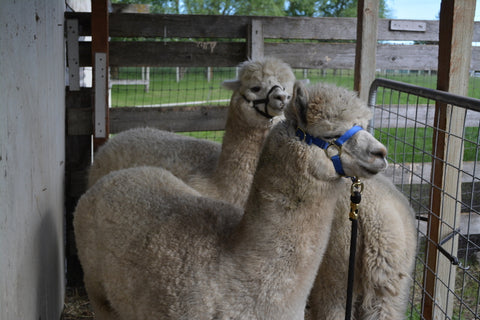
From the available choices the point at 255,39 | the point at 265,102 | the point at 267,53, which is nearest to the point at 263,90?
the point at 265,102

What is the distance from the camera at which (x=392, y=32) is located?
20.1 ft

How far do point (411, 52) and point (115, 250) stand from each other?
179 inches

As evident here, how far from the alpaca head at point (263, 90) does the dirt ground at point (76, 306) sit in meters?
2.43

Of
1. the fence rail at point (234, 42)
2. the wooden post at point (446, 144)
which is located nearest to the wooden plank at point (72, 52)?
the fence rail at point (234, 42)

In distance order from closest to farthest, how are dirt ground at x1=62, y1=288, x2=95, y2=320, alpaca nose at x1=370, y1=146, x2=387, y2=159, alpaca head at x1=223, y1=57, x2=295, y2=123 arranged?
alpaca nose at x1=370, y1=146, x2=387, y2=159, alpaca head at x1=223, y1=57, x2=295, y2=123, dirt ground at x1=62, y1=288, x2=95, y2=320

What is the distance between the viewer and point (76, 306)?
5.18 m

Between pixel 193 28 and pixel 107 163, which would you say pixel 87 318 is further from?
pixel 193 28

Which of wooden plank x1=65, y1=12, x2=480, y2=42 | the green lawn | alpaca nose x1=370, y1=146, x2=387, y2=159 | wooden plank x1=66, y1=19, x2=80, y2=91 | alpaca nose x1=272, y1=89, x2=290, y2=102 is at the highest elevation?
wooden plank x1=65, y1=12, x2=480, y2=42

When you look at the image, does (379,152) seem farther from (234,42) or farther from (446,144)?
(234,42)

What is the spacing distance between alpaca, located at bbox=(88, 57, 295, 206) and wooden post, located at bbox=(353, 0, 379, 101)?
24.8 inches

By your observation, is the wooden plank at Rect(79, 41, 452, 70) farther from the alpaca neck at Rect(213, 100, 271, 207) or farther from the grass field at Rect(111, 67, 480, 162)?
the alpaca neck at Rect(213, 100, 271, 207)

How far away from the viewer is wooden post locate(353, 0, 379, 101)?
180 inches

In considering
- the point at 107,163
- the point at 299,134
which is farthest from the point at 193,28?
the point at 299,134

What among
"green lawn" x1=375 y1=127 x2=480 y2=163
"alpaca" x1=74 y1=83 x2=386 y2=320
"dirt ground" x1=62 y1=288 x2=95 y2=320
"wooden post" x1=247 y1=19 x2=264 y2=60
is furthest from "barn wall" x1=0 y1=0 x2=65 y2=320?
"green lawn" x1=375 y1=127 x2=480 y2=163
